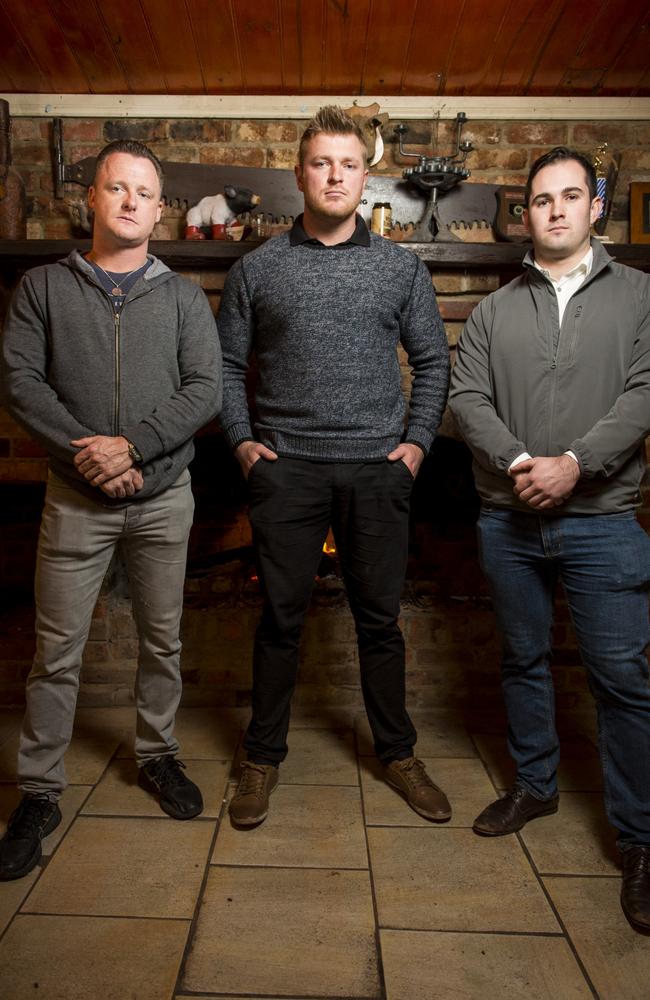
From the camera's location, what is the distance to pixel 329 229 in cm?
195

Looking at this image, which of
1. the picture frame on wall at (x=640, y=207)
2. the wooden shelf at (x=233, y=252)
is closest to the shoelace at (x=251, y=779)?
the wooden shelf at (x=233, y=252)

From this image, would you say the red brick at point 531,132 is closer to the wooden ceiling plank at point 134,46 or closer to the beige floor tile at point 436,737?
the wooden ceiling plank at point 134,46

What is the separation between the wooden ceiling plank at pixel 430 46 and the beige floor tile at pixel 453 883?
261 centimetres

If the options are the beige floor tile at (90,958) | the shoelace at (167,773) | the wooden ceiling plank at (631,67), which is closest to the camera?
the beige floor tile at (90,958)

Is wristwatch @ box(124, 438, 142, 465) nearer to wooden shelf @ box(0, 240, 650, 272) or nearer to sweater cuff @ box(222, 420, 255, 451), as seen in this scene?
sweater cuff @ box(222, 420, 255, 451)

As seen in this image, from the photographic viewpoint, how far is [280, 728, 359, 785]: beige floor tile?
2154 mm

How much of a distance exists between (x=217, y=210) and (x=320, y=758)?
1.95 metres

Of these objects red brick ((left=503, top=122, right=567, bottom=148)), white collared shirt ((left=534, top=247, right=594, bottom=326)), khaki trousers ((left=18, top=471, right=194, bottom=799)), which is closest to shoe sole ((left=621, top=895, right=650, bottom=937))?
khaki trousers ((left=18, top=471, right=194, bottom=799))

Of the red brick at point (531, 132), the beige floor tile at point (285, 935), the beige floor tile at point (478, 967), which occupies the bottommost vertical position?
the beige floor tile at point (478, 967)

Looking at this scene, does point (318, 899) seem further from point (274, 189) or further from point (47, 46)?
point (47, 46)

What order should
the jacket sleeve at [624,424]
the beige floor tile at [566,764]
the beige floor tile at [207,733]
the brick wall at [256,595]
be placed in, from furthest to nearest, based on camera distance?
the brick wall at [256,595] → the beige floor tile at [207,733] → the beige floor tile at [566,764] → the jacket sleeve at [624,424]

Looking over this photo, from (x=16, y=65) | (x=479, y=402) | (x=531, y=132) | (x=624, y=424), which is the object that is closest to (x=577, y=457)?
(x=624, y=424)

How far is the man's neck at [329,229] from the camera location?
6.38 ft

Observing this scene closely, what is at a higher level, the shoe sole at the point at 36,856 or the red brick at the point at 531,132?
the red brick at the point at 531,132
